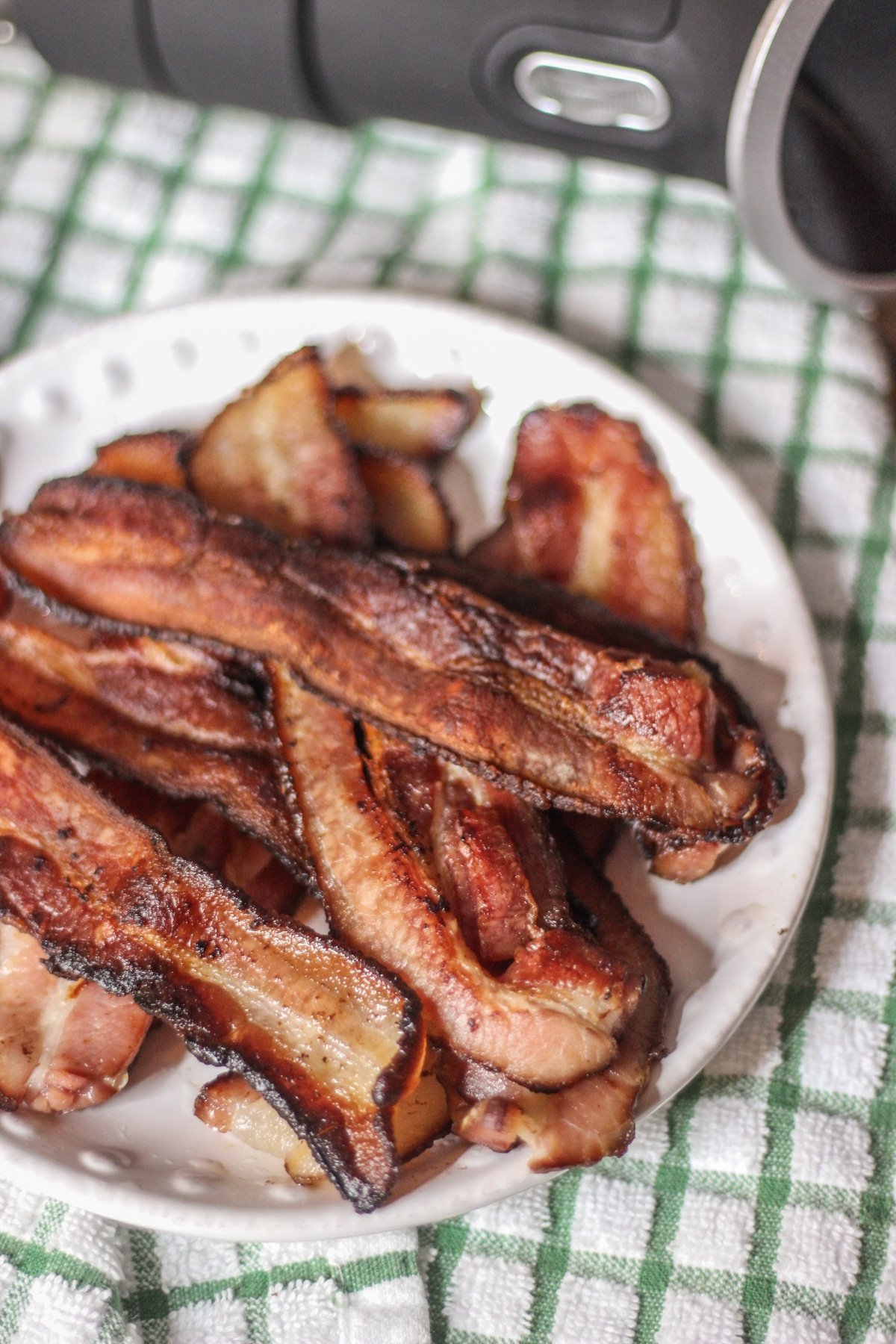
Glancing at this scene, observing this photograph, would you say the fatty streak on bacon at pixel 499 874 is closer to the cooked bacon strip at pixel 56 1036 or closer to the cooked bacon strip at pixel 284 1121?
the cooked bacon strip at pixel 284 1121

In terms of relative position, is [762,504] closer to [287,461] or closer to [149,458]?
[287,461]

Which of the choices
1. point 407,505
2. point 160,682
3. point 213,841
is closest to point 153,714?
point 160,682

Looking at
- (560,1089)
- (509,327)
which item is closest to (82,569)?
(509,327)

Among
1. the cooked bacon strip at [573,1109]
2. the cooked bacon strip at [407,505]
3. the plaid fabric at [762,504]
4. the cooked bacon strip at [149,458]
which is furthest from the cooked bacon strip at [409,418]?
the cooked bacon strip at [573,1109]

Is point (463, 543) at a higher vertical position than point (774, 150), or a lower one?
lower

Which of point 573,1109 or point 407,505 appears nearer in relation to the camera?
point 573,1109
